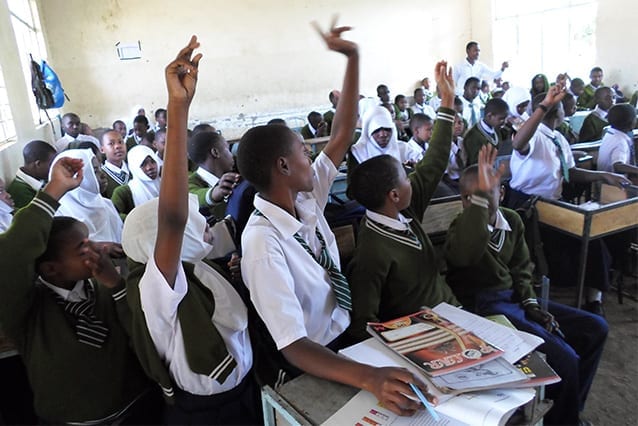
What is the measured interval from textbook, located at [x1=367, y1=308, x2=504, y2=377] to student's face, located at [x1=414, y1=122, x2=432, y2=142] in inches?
142

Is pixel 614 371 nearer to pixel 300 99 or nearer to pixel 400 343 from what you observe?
pixel 400 343

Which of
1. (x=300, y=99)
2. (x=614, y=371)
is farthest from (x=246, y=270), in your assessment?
(x=300, y=99)

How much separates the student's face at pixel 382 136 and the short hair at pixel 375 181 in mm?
2439

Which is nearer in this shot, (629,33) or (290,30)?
(629,33)

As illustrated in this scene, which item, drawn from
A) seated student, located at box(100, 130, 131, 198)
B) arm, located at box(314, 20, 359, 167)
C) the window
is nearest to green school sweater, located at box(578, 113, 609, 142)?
arm, located at box(314, 20, 359, 167)

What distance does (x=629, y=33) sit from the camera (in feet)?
29.3

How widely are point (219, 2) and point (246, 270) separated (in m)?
9.97

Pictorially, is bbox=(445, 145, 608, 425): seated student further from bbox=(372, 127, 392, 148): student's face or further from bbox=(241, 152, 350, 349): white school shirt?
bbox=(372, 127, 392, 148): student's face

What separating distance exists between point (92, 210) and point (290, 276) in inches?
82.5

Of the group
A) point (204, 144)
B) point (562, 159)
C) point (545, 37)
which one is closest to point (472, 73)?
point (545, 37)

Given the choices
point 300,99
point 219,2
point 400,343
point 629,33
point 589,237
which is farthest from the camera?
point 300,99

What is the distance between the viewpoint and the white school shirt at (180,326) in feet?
3.94

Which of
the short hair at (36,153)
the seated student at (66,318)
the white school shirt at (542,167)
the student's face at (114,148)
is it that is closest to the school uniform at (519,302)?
the seated student at (66,318)

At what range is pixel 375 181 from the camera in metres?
1.76
